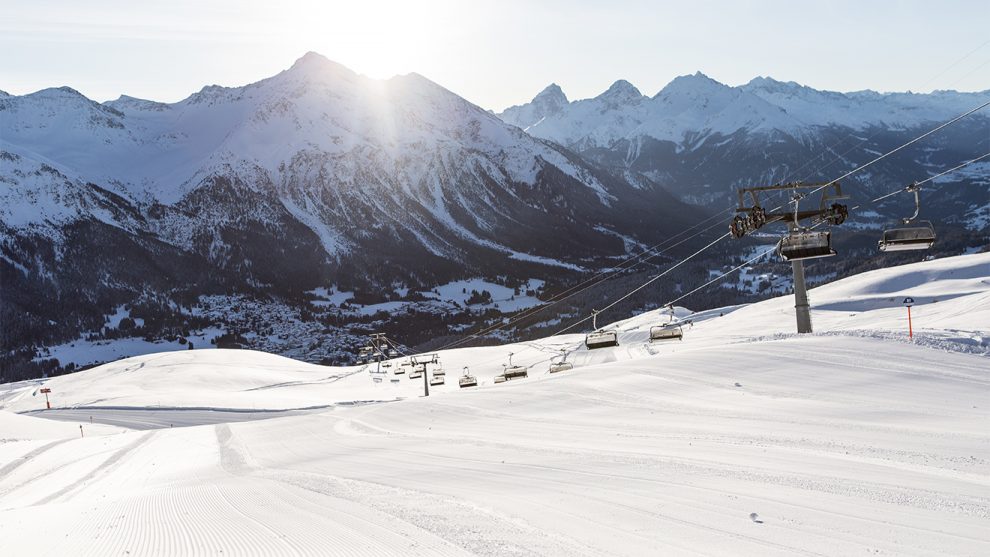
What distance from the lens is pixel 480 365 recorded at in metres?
86.9

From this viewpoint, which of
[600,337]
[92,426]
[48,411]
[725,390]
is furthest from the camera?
[48,411]

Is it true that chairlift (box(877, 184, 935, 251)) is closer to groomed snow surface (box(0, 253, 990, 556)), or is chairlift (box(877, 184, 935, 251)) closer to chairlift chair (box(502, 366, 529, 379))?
groomed snow surface (box(0, 253, 990, 556))

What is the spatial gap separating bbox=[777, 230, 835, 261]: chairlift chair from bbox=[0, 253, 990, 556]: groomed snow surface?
3774 mm

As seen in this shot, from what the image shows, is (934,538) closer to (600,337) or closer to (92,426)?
(600,337)

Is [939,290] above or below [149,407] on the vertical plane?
above

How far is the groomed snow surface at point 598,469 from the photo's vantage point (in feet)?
35.2

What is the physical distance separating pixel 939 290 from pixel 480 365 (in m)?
49.9

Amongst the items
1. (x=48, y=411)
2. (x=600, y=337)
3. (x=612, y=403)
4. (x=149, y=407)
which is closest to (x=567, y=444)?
(x=612, y=403)

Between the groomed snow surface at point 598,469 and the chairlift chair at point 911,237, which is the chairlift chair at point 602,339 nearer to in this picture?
the groomed snow surface at point 598,469

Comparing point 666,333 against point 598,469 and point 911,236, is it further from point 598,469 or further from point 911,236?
point 598,469

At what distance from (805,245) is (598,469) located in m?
18.8

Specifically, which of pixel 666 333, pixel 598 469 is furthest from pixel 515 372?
pixel 598 469

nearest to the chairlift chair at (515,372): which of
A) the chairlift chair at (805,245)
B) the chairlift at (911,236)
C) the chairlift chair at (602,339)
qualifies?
the chairlift chair at (602,339)

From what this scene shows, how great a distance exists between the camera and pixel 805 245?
2980 cm
